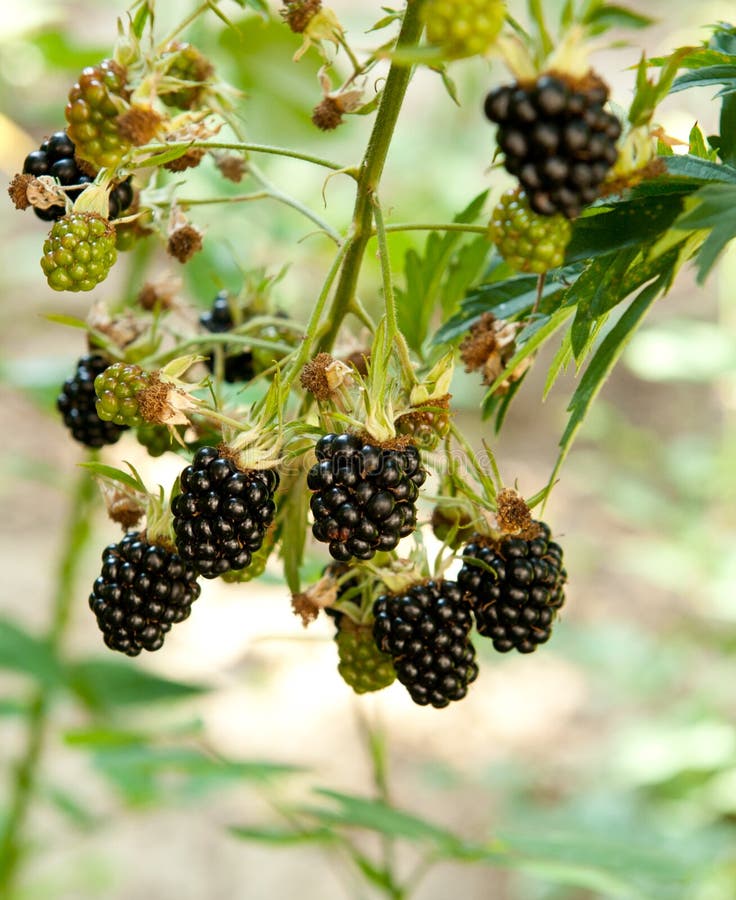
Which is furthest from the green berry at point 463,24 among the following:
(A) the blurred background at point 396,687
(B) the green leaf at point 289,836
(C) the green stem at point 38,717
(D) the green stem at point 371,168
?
(C) the green stem at point 38,717

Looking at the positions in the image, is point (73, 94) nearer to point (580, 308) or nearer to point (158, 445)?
point (158, 445)

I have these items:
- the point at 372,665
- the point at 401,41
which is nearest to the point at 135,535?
the point at 372,665

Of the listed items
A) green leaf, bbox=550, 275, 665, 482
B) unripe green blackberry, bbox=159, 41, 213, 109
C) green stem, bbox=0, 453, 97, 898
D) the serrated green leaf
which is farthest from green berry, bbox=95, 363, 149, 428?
green stem, bbox=0, 453, 97, 898

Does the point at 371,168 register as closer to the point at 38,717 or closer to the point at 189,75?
the point at 189,75

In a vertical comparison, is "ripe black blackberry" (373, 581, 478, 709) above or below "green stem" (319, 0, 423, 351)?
below

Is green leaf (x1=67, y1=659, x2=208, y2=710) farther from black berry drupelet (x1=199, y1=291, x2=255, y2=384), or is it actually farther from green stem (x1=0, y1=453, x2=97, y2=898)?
black berry drupelet (x1=199, y1=291, x2=255, y2=384)

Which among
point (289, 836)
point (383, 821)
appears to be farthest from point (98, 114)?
point (289, 836)

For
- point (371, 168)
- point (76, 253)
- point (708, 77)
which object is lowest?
point (76, 253)
